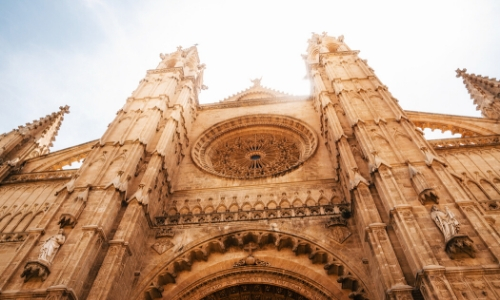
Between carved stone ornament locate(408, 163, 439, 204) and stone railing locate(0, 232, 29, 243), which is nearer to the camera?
carved stone ornament locate(408, 163, 439, 204)

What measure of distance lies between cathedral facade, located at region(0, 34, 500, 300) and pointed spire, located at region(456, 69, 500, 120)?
194mm

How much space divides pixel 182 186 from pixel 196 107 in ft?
21.1

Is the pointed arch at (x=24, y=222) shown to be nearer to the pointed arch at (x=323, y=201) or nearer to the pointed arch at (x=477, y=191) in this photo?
the pointed arch at (x=323, y=201)

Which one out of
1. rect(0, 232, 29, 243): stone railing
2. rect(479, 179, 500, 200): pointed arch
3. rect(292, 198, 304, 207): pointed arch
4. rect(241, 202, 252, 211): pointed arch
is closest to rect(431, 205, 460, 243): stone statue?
rect(479, 179, 500, 200): pointed arch

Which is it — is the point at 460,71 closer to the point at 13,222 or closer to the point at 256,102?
the point at 256,102

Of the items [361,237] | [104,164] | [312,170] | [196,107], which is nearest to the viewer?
[361,237]

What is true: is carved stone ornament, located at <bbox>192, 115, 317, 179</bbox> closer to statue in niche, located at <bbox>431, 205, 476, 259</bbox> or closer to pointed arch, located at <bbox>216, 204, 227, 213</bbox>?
pointed arch, located at <bbox>216, 204, 227, 213</bbox>

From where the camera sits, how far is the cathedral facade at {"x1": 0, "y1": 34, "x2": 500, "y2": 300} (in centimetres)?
773

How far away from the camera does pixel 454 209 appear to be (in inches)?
324

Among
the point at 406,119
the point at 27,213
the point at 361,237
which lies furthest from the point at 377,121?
the point at 27,213

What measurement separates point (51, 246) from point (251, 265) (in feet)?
15.1

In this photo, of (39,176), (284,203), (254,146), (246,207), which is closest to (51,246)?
(246,207)

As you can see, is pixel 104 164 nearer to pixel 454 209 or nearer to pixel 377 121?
pixel 377 121

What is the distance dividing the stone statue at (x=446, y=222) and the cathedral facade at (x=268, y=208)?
1.2 inches
